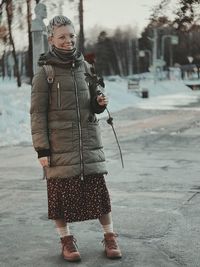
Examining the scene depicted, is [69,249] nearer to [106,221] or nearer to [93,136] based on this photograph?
[106,221]

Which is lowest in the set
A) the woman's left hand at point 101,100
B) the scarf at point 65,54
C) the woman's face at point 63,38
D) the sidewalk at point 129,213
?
the sidewalk at point 129,213

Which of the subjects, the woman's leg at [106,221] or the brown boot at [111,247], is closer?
the brown boot at [111,247]

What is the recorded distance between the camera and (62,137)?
177 inches

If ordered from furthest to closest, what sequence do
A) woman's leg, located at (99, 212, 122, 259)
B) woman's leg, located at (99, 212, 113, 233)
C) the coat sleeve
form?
woman's leg, located at (99, 212, 113, 233) → woman's leg, located at (99, 212, 122, 259) → the coat sleeve

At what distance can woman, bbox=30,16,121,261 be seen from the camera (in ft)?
14.7

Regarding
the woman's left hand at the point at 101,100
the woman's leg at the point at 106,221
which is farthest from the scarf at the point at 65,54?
the woman's leg at the point at 106,221

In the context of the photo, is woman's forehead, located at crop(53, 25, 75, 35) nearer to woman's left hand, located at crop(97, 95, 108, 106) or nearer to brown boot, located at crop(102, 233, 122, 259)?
woman's left hand, located at crop(97, 95, 108, 106)

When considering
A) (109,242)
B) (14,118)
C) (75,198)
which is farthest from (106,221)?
(14,118)

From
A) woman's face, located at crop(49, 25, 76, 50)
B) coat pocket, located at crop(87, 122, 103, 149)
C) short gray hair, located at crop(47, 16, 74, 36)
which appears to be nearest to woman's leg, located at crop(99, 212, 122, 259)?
coat pocket, located at crop(87, 122, 103, 149)

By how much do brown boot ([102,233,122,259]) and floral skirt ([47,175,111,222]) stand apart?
19 centimetres

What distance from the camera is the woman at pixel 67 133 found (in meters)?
4.47

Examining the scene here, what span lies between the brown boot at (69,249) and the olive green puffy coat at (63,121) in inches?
20.3

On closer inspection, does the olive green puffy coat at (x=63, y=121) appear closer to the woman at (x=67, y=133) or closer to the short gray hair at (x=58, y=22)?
the woman at (x=67, y=133)

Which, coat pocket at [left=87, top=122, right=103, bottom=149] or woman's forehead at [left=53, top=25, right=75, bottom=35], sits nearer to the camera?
woman's forehead at [left=53, top=25, right=75, bottom=35]
